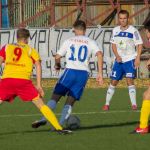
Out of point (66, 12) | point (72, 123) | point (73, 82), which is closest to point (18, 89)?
point (73, 82)

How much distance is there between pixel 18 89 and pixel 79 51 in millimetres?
1472

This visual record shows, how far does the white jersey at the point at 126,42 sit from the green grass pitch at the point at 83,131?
45.1 inches

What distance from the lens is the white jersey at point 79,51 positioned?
1510 cm

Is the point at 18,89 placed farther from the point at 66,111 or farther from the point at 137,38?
the point at 137,38

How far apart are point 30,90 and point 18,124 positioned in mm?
2043

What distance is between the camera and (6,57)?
1421 centimetres

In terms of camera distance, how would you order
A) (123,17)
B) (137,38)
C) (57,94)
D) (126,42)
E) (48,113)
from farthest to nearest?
(126,42)
(137,38)
(123,17)
(57,94)
(48,113)

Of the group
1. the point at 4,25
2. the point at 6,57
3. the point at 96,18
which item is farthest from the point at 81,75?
the point at 4,25

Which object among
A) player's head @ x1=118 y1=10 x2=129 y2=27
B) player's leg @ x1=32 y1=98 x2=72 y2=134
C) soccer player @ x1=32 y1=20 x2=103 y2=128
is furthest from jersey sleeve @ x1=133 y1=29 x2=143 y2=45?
player's leg @ x1=32 y1=98 x2=72 y2=134

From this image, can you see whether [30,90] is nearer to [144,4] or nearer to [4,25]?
[144,4]

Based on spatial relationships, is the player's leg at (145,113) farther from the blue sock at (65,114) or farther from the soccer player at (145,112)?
the blue sock at (65,114)

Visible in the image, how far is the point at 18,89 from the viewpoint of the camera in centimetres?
1421

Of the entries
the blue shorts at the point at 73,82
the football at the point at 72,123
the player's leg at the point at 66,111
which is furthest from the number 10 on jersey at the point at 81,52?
the football at the point at 72,123

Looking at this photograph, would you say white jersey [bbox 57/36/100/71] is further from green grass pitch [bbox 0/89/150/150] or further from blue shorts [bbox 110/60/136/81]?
blue shorts [bbox 110/60/136/81]
